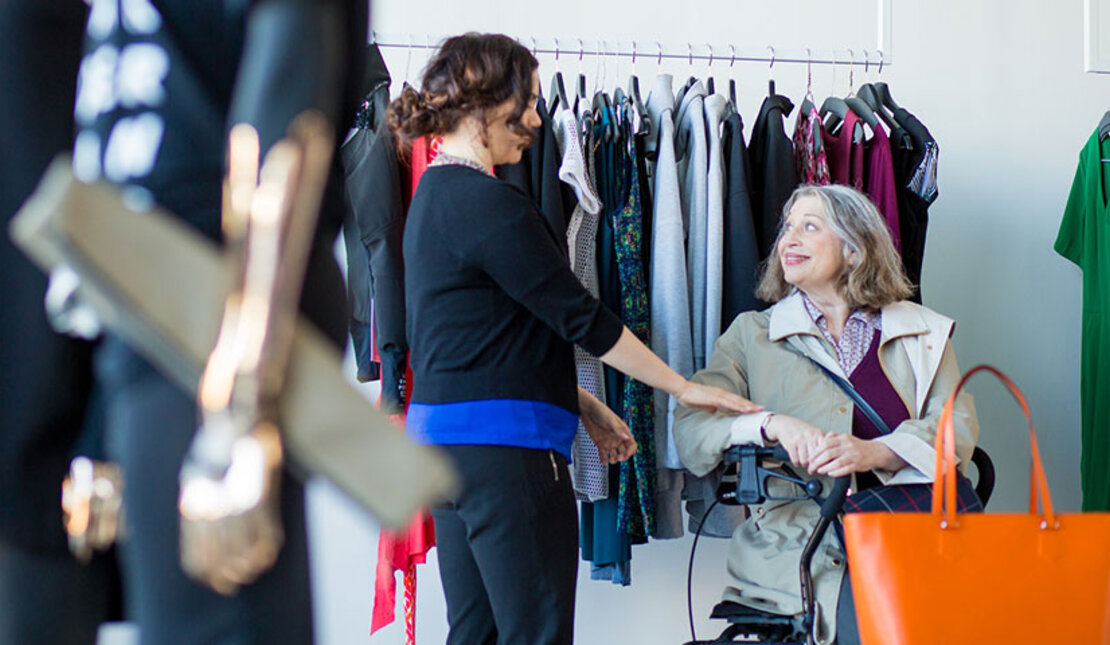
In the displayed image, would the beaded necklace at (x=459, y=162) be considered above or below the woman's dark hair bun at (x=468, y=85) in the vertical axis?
below

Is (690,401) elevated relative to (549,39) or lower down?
lower down

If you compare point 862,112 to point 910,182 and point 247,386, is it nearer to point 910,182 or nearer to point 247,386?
point 910,182

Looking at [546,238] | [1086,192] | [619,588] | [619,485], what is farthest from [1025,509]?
[546,238]

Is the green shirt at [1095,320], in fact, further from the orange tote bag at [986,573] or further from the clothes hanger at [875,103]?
the orange tote bag at [986,573]

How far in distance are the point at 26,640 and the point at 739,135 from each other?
2.13 meters

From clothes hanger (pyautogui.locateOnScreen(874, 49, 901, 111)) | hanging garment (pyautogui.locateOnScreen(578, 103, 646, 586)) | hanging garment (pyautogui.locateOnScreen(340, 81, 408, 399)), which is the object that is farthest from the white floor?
clothes hanger (pyautogui.locateOnScreen(874, 49, 901, 111))

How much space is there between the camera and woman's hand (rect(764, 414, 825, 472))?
6.89 feet

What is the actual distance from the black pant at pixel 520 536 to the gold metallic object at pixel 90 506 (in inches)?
38.2

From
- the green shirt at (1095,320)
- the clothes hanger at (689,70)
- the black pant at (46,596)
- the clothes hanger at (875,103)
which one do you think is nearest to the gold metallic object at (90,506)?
the black pant at (46,596)

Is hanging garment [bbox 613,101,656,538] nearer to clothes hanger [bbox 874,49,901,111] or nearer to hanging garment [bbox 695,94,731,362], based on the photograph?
hanging garment [bbox 695,94,731,362]

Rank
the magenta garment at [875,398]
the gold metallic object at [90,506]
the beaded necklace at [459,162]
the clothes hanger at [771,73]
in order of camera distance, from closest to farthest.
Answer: the gold metallic object at [90,506]
the beaded necklace at [459,162]
the magenta garment at [875,398]
the clothes hanger at [771,73]

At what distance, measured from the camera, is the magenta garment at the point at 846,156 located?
2.68m

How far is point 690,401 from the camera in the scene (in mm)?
1965

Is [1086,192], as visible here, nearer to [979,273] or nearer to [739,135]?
[979,273]
